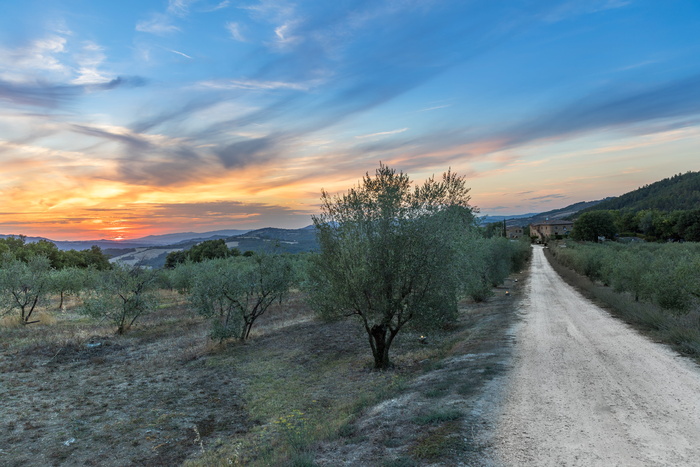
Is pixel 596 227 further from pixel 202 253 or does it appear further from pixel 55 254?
pixel 55 254

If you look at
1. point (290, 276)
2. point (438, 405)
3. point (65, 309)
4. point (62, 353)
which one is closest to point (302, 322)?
point (290, 276)

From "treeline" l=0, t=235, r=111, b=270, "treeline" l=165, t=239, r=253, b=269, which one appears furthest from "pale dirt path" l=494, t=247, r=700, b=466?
"treeline" l=0, t=235, r=111, b=270

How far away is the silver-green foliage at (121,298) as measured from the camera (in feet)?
95.9

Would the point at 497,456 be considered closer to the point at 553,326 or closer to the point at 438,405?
the point at 438,405

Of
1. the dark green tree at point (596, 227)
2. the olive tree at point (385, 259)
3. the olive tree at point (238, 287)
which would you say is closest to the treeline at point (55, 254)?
the olive tree at point (238, 287)

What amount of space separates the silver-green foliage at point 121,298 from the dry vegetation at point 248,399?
266 centimetres

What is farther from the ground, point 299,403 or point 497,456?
point 497,456

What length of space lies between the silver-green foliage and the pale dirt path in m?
30.4

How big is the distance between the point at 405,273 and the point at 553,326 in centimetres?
1304

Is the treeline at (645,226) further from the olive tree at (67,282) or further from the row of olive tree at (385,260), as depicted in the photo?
the olive tree at (67,282)

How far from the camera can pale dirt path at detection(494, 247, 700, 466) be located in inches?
299

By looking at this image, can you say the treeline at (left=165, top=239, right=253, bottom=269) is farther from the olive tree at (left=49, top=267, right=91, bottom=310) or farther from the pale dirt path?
the pale dirt path

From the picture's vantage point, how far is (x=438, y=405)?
10781 millimetres

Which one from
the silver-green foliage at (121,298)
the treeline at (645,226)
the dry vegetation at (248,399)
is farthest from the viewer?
the treeline at (645,226)
